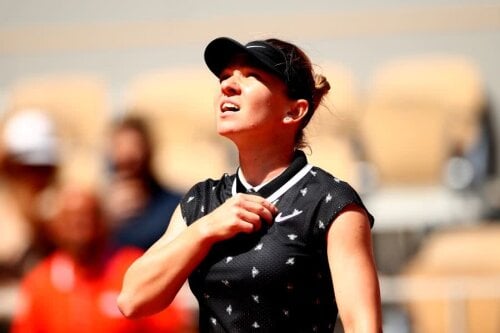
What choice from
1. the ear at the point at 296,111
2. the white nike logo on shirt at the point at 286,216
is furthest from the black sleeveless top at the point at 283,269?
the ear at the point at 296,111

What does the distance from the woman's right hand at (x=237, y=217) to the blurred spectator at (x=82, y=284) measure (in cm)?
184

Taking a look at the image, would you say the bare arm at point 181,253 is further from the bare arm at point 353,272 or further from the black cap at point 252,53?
the black cap at point 252,53

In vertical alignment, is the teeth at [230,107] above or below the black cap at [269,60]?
below

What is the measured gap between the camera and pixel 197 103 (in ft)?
23.1

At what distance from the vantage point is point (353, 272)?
92.4 inches

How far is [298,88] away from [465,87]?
174 inches

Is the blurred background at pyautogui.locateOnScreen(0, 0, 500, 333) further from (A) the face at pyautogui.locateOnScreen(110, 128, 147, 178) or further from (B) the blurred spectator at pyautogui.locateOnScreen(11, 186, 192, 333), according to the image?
(B) the blurred spectator at pyautogui.locateOnScreen(11, 186, 192, 333)

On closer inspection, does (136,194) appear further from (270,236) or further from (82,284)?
(270,236)

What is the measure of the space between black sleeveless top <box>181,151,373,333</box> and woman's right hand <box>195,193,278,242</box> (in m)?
0.03

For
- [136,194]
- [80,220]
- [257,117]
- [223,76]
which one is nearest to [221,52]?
[223,76]

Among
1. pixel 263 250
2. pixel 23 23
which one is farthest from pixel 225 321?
pixel 23 23

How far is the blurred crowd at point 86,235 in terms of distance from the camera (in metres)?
4.23

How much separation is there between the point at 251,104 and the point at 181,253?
0.32 m

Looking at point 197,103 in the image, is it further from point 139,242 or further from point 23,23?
point 139,242
